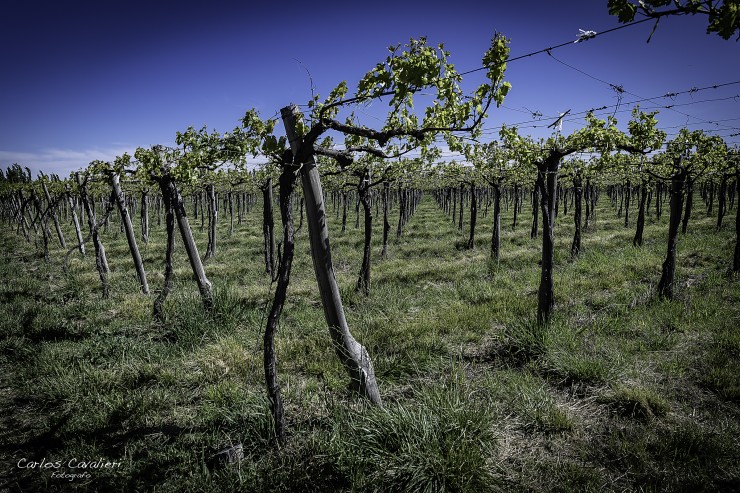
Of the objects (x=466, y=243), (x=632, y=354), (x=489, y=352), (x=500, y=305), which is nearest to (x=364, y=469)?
(x=489, y=352)

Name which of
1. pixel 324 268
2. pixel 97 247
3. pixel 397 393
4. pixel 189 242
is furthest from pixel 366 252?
pixel 97 247

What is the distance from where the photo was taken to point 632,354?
572cm

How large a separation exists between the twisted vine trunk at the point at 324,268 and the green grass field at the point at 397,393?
0.37 meters

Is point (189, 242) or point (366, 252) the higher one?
point (189, 242)

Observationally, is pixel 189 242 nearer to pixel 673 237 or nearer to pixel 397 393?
pixel 397 393

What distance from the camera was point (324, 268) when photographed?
4.00 m

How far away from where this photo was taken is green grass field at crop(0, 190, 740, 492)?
129 inches

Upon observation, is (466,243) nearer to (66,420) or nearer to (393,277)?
(393,277)

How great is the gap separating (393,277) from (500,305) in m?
4.83
